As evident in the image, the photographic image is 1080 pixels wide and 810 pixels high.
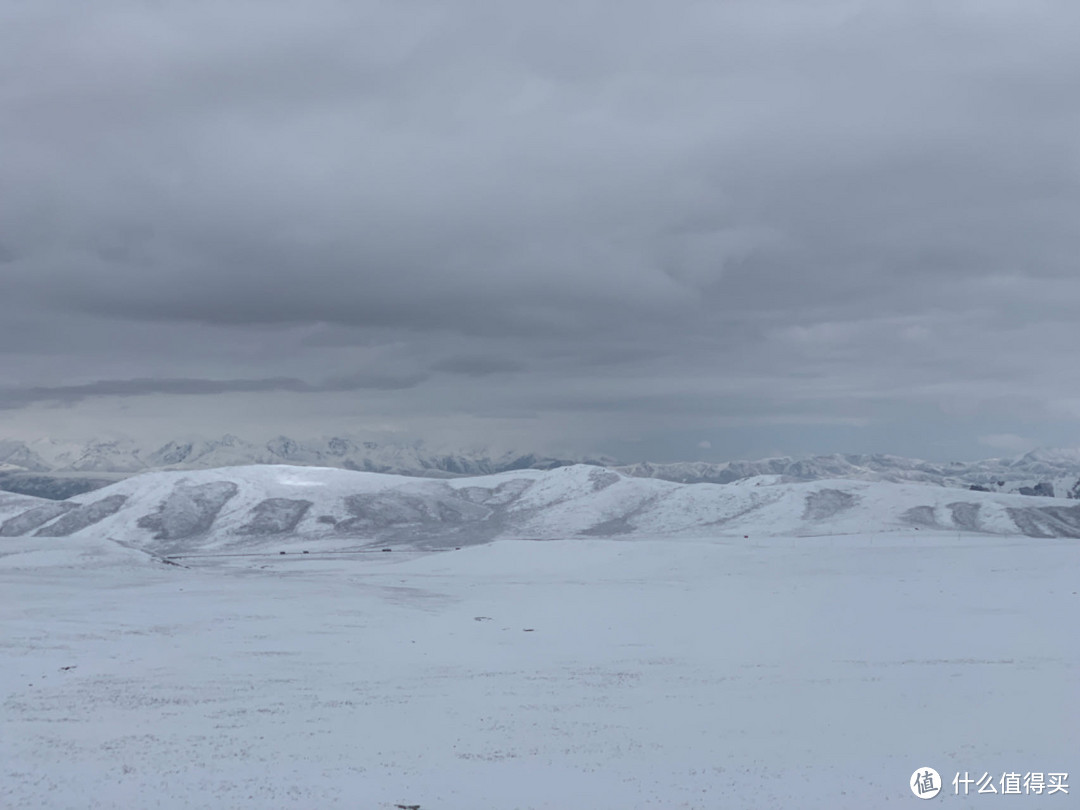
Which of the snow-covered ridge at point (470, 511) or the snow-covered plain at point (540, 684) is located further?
the snow-covered ridge at point (470, 511)

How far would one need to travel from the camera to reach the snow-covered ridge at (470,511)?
13638cm

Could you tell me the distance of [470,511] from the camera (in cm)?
17150

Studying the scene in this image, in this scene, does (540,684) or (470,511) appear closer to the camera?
(540,684)

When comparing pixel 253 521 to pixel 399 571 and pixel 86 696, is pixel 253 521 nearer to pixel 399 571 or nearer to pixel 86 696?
pixel 399 571

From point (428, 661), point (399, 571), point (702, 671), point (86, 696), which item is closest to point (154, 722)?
point (86, 696)

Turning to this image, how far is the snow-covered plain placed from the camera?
19562 mm

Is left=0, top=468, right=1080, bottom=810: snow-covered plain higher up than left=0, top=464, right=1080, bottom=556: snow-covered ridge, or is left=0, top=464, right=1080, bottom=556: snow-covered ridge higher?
left=0, top=468, right=1080, bottom=810: snow-covered plain

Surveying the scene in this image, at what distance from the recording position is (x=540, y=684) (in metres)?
28.6

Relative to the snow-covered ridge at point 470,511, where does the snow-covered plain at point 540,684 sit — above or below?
above

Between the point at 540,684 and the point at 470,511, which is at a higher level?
the point at 540,684

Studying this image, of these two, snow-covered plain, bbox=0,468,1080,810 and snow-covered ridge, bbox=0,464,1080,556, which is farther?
snow-covered ridge, bbox=0,464,1080,556

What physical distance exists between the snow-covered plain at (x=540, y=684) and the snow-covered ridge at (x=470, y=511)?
237ft

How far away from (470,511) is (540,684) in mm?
144019

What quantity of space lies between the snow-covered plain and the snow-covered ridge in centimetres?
7222
